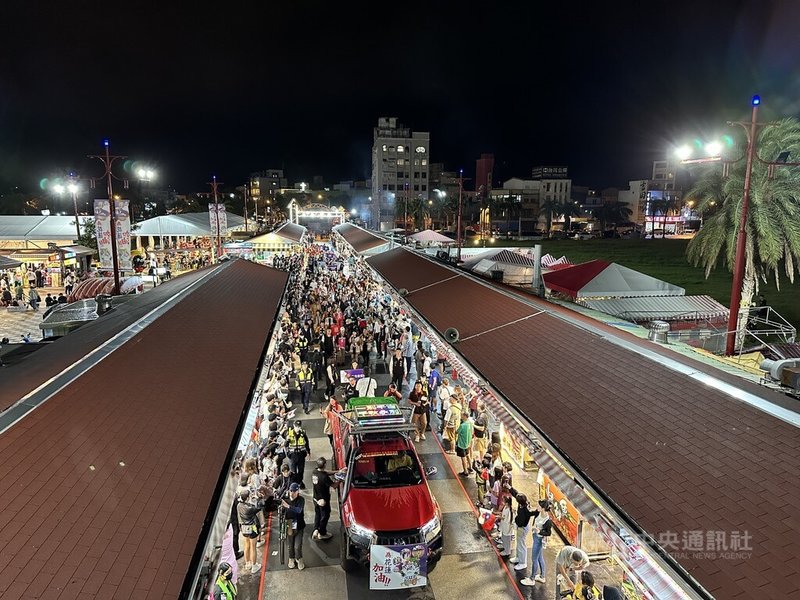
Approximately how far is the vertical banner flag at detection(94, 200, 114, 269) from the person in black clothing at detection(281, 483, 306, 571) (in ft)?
54.7

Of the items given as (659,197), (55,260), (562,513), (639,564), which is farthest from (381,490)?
(659,197)

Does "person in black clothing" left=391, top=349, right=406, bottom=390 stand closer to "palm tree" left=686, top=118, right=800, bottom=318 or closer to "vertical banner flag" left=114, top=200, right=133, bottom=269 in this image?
"palm tree" left=686, top=118, right=800, bottom=318

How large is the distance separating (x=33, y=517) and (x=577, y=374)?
6746 mm

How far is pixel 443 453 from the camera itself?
11.5 metres

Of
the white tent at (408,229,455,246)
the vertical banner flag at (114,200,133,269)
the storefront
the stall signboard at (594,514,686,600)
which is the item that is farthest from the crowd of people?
the storefront

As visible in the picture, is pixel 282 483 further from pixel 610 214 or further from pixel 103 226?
pixel 610 214

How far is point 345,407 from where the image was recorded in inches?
480

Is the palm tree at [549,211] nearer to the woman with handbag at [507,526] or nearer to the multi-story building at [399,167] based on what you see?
the multi-story building at [399,167]

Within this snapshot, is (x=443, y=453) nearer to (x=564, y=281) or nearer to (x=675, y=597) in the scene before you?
(x=675, y=597)

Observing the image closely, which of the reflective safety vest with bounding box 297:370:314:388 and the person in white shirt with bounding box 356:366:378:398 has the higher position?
the reflective safety vest with bounding box 297:370:314:388

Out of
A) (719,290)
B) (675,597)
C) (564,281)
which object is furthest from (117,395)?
(719,290)

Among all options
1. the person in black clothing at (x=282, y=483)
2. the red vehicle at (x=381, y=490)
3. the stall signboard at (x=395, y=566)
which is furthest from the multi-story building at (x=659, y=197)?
the stall signboard at (x=395, y=566)

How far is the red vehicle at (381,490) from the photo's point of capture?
7156 millimetres

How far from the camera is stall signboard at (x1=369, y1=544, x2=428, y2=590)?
688 cm
